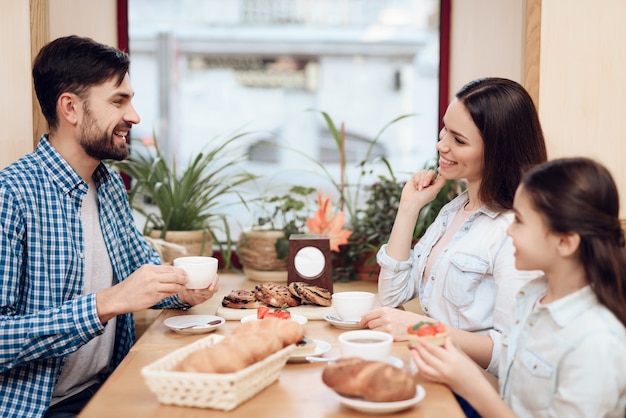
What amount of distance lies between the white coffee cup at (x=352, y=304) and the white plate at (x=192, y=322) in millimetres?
305

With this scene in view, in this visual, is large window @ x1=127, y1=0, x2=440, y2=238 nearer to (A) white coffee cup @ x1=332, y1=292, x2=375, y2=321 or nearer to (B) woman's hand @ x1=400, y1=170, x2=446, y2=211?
(B) woman's hand @ x1=400, y1=170, x2=446, y2=211

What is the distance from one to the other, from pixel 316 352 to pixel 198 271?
37 cm

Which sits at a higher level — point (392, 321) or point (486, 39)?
point (486, 39)

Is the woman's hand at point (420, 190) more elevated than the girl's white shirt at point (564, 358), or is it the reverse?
the woman's hand at point (420, 190)

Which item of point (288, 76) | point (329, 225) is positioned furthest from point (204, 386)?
point (288, 76)

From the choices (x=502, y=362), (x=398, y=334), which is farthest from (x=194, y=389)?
(x=502, y=362)

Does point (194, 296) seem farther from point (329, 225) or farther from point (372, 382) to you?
point (372, 382)

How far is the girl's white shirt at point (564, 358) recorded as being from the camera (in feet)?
4.09

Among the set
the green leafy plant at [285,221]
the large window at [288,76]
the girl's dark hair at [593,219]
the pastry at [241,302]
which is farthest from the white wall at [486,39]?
the girl's dark hair at [593,219]

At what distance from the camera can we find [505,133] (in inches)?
72.5

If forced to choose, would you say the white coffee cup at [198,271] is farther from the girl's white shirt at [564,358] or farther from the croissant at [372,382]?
the girl's white shirt at [564,358]

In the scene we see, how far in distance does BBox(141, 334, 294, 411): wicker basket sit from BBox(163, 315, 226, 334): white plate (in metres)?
0.45

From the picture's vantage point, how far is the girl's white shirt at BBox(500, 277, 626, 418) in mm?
1248

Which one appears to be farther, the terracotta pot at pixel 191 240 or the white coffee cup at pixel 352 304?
the terracotta pot at pixel 191 240
